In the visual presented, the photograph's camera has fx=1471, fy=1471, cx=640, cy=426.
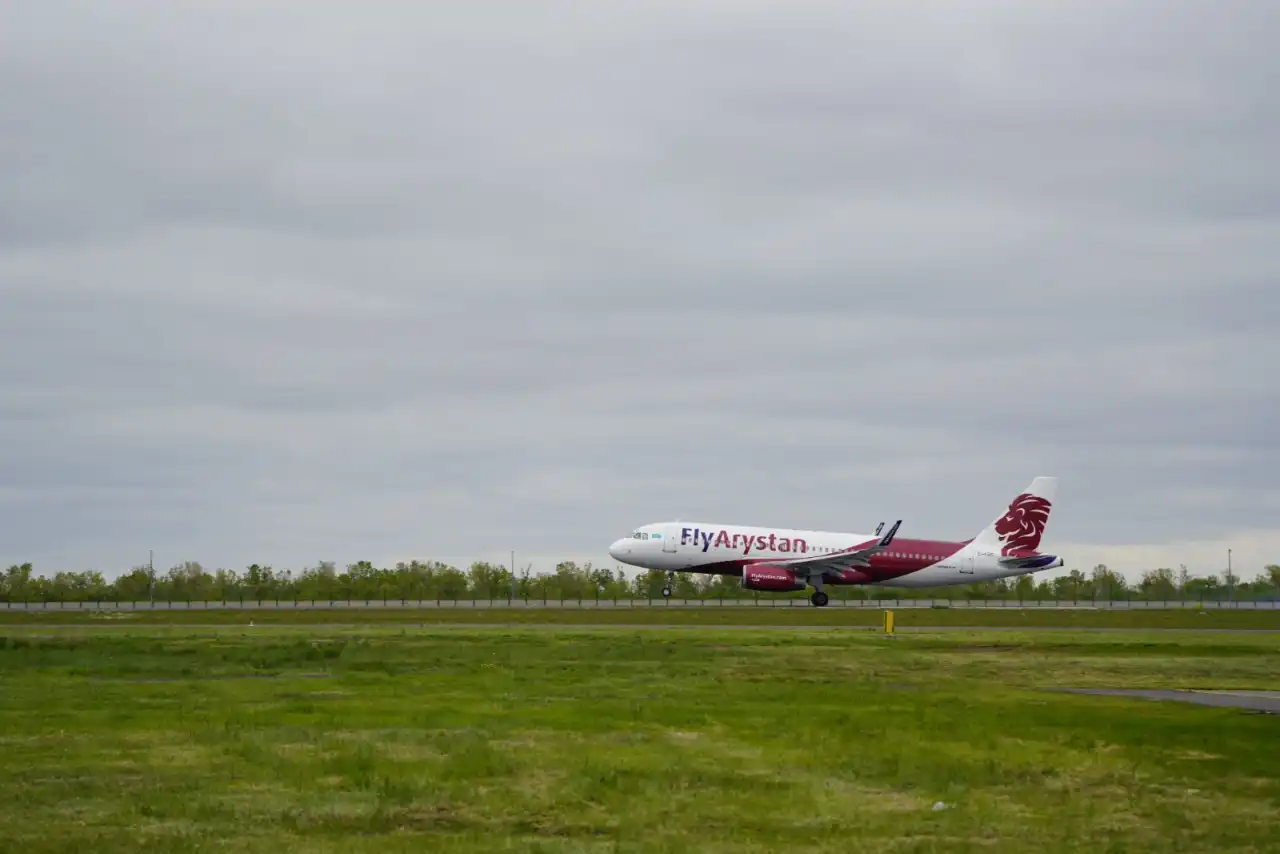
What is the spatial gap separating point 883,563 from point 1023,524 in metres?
12.0

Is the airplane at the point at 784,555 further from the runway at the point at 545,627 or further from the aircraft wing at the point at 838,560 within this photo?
the runway at the point at 545,627

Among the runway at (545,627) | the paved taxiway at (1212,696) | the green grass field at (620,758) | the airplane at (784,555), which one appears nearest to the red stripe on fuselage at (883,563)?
the airplane at (784,555)

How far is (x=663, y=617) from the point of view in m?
72.6

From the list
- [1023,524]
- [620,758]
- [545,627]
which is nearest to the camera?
[620,758]

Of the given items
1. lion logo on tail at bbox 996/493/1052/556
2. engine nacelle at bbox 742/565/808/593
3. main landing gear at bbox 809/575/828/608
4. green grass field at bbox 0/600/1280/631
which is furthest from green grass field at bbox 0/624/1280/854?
lion logo on tail at bbox 996/493/1052/556

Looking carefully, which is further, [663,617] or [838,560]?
[838,560]

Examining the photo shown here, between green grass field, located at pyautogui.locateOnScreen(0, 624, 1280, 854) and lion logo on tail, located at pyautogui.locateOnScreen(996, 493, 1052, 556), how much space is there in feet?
188

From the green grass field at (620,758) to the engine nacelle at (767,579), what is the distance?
152ft

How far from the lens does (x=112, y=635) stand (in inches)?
2138

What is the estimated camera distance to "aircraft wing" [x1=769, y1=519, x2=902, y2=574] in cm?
8888

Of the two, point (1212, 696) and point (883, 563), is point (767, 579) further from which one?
point (1212, 696)

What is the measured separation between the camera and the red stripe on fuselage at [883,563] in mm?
89188

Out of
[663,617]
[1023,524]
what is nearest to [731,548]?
[663,617]

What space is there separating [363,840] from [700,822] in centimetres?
370
